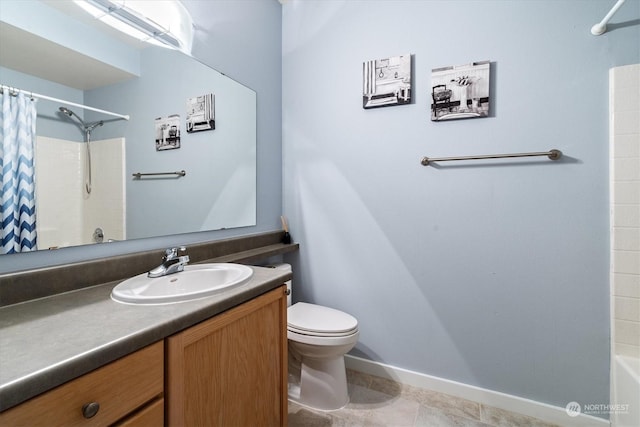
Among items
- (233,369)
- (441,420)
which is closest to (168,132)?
(233,369)

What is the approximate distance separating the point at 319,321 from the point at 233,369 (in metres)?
0.69

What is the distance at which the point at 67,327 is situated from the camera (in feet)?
2.19

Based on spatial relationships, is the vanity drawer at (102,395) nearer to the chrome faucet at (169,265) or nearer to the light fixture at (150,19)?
the chrome faucet at (169,265)

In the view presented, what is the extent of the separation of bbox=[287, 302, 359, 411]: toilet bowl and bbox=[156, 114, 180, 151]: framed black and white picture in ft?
3.61

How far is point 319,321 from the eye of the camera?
60.3 inches

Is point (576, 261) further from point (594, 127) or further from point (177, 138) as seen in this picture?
point (177, 138)

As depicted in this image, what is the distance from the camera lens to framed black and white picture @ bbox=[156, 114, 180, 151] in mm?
1290

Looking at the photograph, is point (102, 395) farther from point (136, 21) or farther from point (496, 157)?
point (496, 157)

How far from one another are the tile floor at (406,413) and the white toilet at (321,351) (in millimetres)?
63

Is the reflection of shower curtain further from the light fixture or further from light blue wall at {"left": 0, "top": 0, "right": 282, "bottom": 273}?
the light fixture

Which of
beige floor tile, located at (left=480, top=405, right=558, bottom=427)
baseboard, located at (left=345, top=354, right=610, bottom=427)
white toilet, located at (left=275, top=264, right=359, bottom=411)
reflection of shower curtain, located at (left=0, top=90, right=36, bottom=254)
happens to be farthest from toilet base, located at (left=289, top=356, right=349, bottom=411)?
reflection of shower curtain, located at (left=0, top=90, right=36, bottom=254)

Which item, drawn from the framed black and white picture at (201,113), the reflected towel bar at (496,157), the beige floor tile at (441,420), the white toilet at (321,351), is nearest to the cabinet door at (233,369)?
the white toilet at (321,351)

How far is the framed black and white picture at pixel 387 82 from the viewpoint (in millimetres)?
1684

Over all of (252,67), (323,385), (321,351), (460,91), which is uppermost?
(252,67)
